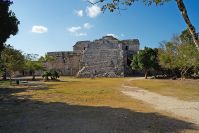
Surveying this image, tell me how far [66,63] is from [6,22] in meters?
67.4

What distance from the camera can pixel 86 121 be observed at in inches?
564

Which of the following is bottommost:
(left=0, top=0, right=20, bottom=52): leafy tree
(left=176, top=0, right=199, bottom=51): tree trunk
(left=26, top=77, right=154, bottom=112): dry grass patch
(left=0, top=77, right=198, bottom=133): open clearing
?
(left=0, top=77, right=198, bottom=133): open clearing

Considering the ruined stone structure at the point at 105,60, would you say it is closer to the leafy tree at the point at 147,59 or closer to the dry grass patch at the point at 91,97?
the leafy tree at the point at 147,59

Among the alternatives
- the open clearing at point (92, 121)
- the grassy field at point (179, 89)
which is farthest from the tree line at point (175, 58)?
the open clearing at point (92, 121)

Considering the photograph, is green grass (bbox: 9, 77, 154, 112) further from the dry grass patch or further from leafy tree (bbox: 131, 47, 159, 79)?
leafy tree (bbox: 131, 47, 159, 79)

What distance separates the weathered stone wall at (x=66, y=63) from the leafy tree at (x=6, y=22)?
64.8 m

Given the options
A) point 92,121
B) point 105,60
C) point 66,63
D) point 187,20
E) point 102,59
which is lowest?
point 92,121

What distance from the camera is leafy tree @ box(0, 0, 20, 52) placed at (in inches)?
759

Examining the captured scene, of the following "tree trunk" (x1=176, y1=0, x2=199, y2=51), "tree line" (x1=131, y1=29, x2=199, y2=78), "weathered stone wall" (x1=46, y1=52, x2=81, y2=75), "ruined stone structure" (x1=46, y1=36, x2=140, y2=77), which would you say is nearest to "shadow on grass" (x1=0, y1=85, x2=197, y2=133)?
"tree trunk" (x1=176, y1=0, x2=199, y2=51)

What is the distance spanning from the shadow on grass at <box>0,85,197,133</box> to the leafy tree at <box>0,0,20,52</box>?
16.2 ft

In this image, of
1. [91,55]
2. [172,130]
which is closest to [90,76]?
[91,55]

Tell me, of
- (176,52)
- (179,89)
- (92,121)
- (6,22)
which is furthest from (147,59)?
(92,121)

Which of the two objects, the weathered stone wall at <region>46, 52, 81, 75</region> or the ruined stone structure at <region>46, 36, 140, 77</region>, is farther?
the weathered stone wall at <region>46, 52, 81, 75</region>

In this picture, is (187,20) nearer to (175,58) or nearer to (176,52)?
(175,58)
